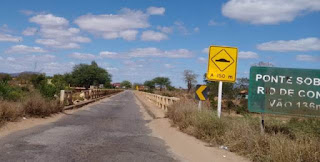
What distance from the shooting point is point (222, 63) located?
39.0 feet

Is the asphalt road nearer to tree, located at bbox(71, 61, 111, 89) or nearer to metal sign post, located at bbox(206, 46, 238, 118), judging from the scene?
metal sign post, located at bbox(206, 46, 238, 118)

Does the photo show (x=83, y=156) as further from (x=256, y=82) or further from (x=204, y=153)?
(x=256, y=82)

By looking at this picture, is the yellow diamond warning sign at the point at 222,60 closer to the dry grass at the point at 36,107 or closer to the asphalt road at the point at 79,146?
the asphalt road at the point at 79,146

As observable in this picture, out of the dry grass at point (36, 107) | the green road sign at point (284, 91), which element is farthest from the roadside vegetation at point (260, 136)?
the dry grass at point (36, 107)

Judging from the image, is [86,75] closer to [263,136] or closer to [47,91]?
[47,91]

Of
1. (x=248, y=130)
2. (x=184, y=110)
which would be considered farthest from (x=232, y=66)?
(x=248, y=130)

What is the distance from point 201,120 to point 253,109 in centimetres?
202

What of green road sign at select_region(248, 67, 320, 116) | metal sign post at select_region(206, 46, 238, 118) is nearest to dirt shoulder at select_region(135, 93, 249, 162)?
green road sign at select_region(248, 67, 320, 116)

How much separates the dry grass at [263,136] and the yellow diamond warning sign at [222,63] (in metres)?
1.61

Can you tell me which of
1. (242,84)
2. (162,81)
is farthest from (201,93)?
(162,81)

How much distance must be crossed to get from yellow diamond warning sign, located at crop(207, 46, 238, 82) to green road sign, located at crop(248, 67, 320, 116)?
3.11 meters

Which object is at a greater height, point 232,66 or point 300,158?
point 232,66

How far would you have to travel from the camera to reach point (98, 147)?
813cm

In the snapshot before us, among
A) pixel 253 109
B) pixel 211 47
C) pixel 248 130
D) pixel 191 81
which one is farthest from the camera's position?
pixel 191 81
